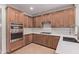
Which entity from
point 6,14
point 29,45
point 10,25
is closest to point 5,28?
point 10,25

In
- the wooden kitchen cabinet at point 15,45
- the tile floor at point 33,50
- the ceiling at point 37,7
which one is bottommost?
the tile floor at point 33,50

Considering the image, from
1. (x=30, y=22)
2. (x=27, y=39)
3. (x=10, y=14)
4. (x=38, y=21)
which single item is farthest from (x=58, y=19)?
(x=10, y=14)

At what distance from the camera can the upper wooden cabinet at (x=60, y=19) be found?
52.2 inches

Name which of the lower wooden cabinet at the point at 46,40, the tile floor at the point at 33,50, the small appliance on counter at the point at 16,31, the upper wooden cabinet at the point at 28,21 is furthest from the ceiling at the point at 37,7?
the tile floor at the point at 33,50

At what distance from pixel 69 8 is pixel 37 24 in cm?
50

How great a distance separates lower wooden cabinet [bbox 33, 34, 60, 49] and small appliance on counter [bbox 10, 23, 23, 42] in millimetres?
211

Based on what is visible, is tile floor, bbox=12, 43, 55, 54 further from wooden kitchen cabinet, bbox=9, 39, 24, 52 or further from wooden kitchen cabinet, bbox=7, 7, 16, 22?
wooden kitchen cabinet, bbox=7, 7, 16, 22

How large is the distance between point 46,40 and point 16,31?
458mm

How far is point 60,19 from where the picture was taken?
138cm

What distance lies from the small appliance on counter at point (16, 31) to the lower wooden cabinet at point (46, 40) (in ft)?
0.69

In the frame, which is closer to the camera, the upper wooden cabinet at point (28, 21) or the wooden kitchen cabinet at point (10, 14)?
the wooden kitchen cabinet at point (10, 14)

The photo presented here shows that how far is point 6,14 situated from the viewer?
1.30 meters

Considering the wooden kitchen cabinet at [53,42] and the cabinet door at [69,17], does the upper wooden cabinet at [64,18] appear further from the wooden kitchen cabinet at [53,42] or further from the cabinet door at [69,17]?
the wooden kitchen cabinet at [53,42]

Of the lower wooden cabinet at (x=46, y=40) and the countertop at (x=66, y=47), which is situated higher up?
the lower wooden cabinet at (x=46, y=40)
